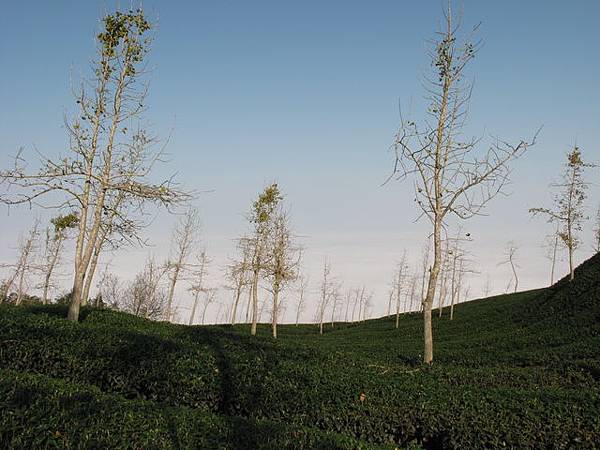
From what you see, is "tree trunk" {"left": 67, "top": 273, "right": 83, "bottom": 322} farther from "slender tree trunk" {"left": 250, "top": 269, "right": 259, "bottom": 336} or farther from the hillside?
"slender tree trunk" {"left": 250, "top": 269, "right": 259, "bottom": 336}

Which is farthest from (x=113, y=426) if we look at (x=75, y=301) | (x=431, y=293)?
(x=431, y=293)

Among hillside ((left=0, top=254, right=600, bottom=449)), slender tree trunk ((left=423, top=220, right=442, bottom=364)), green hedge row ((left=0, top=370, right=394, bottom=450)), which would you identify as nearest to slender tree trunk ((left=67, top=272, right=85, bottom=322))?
hillside ((left=0, top=254, right=600, bottom=449))

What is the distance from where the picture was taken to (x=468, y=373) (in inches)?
486

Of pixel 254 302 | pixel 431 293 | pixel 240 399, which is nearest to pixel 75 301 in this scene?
pixel 240 399

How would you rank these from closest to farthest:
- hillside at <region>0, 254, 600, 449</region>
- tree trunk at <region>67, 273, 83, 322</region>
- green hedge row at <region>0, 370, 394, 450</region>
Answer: green hedge row at <region>0, 370, 394, 450</region> → hillside at <region>0, 254, 600, 449</region> → tree trunk at <region>67, 273, 83, 322</region>

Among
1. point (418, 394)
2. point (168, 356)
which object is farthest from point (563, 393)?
point (168, 356)

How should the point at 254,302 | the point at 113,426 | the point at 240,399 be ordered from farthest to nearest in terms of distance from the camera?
the point at 254,302, the point at 240,399, the point at 113,426

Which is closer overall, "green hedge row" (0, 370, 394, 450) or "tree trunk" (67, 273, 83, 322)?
"green hedge row" (0, 370, 394, 450)

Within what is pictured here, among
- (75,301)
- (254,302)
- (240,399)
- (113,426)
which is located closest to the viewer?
(113,426)

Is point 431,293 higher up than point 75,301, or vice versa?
point 431,293

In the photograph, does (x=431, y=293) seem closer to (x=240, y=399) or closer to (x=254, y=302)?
(x=240, y=399)

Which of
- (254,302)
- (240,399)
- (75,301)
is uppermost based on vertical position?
(254,302)

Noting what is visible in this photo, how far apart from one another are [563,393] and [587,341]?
434 inches

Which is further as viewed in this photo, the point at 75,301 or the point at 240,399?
the point at 75,301
